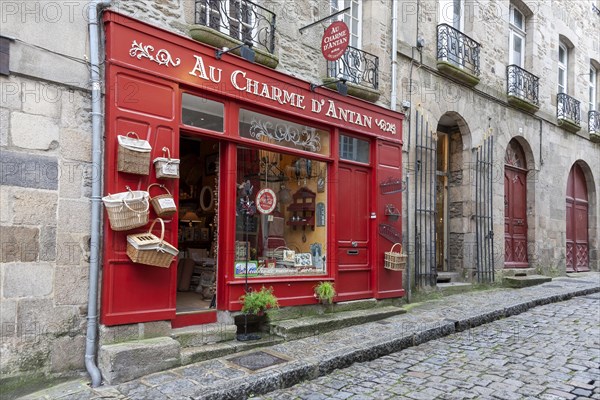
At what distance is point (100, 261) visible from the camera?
4414 mm

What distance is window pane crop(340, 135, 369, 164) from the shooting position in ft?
22.8

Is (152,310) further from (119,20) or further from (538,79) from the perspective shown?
(538,79)

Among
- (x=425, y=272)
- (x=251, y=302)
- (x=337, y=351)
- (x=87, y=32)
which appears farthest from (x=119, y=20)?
(x=425, y=272)

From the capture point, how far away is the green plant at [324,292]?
623 centimetres

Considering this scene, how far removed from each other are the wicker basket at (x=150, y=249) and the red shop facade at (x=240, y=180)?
0.09 m

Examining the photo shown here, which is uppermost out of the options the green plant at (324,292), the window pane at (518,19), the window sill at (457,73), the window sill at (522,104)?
the window pane at (518,19)

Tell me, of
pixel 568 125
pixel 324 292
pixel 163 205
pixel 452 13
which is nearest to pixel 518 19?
pixel 452 13

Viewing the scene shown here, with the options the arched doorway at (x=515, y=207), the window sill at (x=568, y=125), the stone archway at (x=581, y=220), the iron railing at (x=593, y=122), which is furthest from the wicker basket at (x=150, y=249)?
the iron railing at (x=593, y=122)

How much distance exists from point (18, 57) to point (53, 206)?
4.32ft

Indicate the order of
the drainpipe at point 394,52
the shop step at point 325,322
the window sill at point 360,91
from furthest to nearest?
the drainpipe at point 394,52 → the window sill at point 360,91 → the shop step at point 325,322

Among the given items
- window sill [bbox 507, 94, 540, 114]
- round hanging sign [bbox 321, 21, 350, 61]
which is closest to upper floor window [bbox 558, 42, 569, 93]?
window sill [bbox 507, 94, 540, 114]

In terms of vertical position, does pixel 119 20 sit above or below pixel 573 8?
below

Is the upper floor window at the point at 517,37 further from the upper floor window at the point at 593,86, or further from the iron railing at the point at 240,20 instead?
the iron railing at the point at 240,20

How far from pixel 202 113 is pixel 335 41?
211 cm
